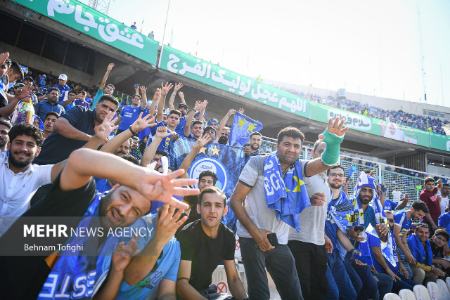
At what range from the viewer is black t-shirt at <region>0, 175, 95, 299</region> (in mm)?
1564

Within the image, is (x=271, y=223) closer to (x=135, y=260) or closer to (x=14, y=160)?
(x=135, y=260)

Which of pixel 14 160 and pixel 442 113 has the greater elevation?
pixel 442 113

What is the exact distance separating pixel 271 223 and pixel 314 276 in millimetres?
1134

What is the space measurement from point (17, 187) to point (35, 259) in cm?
132

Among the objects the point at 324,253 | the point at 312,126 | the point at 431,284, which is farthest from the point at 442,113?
the point at 324,253

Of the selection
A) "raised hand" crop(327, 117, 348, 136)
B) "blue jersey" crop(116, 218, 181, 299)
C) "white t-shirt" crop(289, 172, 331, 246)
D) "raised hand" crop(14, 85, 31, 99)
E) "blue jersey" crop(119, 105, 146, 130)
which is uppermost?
"blue jersey" crop(119, 105, 146, 130)

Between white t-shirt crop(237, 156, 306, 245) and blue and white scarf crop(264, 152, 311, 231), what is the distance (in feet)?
0.22

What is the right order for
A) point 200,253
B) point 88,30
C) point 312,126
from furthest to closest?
point 312,126 → point 88,30 → point 200,253

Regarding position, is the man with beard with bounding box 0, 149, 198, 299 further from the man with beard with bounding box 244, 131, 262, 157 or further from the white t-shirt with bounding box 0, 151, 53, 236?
the man with beard with bounding box 244, 131, 262, 157

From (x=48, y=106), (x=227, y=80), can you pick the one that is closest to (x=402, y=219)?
(x=48, y=106)

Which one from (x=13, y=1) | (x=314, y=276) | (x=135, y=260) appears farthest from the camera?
(x=13, y=1)

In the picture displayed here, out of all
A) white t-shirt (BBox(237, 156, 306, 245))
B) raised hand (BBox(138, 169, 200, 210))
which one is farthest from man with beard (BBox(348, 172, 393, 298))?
raised hand (BBox(138, 169, 200, 210))

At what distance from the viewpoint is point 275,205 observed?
10.1 feet

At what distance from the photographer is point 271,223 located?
123 inches
